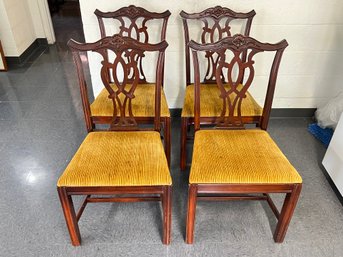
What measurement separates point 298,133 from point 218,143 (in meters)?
1.21

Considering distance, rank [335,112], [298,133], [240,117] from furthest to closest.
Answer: [298,133], [335,112], [240,117]

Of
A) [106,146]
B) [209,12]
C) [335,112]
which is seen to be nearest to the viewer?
[106,146]

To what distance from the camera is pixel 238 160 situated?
135cm

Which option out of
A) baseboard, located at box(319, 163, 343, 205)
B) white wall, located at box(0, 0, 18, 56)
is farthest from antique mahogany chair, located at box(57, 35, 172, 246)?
white wall, located at box(0, 0, 18, 56)

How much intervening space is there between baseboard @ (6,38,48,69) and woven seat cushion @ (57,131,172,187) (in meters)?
2.61

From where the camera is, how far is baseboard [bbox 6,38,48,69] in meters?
3.54

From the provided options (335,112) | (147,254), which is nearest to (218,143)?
(147,254)

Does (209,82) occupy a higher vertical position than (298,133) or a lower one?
higher

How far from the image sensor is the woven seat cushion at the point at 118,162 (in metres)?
1.25

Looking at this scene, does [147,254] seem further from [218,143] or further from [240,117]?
[240,117]

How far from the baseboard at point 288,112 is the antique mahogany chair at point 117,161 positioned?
3.17 ft

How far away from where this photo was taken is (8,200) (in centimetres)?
175

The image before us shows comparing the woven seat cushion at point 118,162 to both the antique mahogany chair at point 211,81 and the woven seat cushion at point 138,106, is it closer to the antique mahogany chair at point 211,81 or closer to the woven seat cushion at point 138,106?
the woven seat cushion at point 138,106

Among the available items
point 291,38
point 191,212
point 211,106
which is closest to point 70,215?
point 191,212
